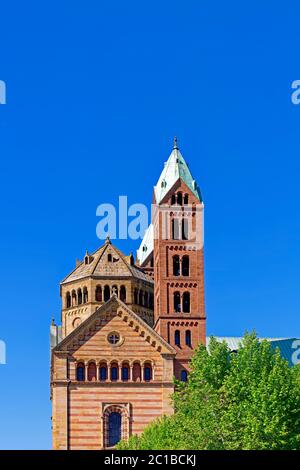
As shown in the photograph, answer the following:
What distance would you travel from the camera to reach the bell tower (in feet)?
358

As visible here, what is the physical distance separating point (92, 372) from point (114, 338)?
3329 millimetres

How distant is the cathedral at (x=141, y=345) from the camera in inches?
4033

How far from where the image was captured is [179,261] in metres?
110

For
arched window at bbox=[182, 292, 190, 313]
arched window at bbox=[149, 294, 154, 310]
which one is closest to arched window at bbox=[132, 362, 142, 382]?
arched window at bbox=[182, 292, 190, 313]

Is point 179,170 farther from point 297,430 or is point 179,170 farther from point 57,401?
point 297,430

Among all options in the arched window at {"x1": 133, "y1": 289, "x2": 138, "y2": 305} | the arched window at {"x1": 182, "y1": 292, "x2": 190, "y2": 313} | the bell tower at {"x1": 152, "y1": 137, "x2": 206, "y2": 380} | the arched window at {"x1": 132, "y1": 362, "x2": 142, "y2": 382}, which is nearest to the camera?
the arched window at {"x1": 132, "y1": 362, "x2": 142, "y2": 382}

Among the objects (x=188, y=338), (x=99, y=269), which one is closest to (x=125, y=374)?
(x=188, y=338)

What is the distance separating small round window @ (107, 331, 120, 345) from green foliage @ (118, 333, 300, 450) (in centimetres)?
1415

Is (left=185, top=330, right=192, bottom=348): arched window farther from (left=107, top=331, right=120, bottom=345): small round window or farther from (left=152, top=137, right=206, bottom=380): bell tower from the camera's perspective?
(left=107, top=331, right=120, bottom=345): small round window

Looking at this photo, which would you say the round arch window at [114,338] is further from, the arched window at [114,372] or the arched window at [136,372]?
the arched window at [136,372]

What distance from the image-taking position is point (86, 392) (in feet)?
338

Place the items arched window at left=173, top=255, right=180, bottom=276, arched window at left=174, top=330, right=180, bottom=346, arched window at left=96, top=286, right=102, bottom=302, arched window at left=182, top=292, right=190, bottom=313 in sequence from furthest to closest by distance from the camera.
Result: arched window at left=96, top=286, right=102, bottom=302 → arched window at left=173, top=255, right=180, bottom=276 → arched window at left=182, top=292, right=190, bottom=313 → arched window at left=174, top=330, right=180, bottom=346
